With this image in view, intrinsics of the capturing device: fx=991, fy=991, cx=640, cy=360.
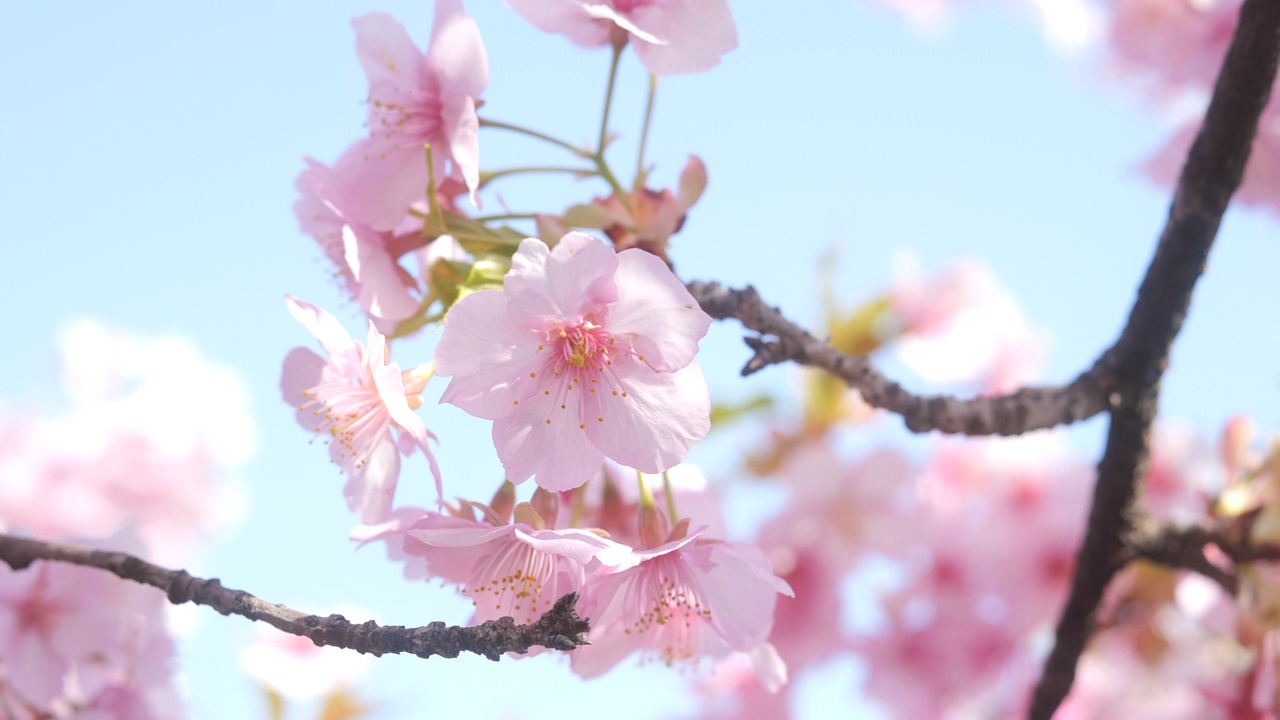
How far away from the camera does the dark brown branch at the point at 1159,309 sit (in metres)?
1.26

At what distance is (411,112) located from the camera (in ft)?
4.25

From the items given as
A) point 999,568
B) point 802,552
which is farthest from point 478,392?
point 999,568

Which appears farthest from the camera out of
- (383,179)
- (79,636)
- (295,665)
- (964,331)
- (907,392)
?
(964,331)

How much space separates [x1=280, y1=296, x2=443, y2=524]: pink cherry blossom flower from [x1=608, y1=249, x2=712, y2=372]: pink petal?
25 centimetres

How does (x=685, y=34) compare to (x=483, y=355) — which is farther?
(x=685, y=34)

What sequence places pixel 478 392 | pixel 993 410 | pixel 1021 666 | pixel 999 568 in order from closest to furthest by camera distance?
1. pixel 478 392
2. pixel 993 410
3. pixel 999 568
4. pixel 1021 666

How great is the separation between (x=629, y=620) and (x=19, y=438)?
4.35 meters

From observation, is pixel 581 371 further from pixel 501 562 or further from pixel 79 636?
pixel 79 636

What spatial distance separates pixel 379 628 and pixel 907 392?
2.69 ft

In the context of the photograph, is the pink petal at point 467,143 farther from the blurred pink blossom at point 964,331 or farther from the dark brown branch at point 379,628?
the blurred pink blossom at point 964,331

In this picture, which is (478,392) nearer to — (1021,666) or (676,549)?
(676,549)

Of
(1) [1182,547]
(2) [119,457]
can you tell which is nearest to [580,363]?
(1) [1182,547]

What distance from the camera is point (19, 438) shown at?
4504 millimetres

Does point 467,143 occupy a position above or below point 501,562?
above
